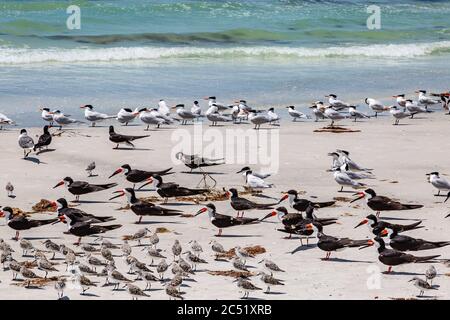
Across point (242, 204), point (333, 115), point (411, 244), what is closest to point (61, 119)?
point (333, 115)

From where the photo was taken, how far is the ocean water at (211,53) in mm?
29984

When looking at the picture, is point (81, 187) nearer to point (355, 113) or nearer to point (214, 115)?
point (214, 115)

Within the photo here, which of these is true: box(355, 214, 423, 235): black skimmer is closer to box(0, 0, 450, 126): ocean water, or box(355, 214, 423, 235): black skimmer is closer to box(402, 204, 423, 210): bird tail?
box(402, 204, 423, 210): bird tail

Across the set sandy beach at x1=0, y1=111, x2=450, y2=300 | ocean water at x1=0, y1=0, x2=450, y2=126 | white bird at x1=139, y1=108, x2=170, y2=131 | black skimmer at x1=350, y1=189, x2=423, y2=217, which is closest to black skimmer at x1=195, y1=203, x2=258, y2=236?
sandy beach at x1=0, y1=111, x2=450, y2=300

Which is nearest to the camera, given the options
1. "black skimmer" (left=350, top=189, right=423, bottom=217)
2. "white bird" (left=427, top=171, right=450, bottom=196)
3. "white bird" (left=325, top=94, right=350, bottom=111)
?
"black skimmer" (left=350, top=189, right=423, bottom=217)

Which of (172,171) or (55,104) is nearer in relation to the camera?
(172,171)

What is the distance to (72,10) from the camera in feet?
167

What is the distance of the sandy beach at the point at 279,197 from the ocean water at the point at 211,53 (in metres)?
4.11

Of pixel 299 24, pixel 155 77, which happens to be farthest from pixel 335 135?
pixel 299 24

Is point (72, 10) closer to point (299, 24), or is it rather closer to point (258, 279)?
point (299, 24)

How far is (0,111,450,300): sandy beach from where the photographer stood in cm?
1239

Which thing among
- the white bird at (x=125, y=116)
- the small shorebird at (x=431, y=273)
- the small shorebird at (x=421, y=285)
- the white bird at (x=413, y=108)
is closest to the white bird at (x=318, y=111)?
the white bird at (x=413, y=108)

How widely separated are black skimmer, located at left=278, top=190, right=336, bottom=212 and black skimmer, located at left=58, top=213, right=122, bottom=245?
3.03 metres
